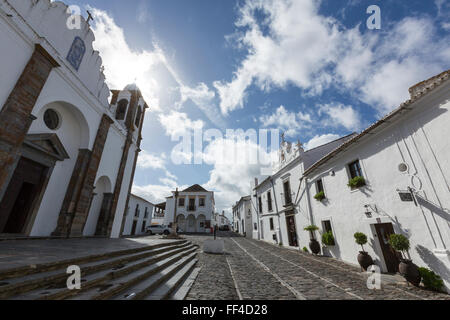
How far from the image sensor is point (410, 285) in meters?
5.29

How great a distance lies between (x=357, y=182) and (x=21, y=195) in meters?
13.8

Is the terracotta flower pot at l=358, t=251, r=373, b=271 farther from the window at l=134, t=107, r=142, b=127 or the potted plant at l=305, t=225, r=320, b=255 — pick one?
the window at l=134, t=107, r=142, b=127

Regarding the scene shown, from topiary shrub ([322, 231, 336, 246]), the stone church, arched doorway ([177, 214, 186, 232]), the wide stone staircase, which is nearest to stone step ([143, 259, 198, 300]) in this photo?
the wide stone staircase

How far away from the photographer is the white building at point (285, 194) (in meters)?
13.5

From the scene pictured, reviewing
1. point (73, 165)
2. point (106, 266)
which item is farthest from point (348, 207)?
point (73, 165)

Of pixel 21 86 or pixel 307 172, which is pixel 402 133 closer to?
pixel 307 172

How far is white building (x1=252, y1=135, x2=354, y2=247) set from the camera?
13.5m

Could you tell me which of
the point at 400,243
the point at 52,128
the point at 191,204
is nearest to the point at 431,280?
the point at 400,243

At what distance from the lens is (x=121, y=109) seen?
13.3m

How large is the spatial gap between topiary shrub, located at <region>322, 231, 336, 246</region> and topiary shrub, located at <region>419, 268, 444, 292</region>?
14.0 ft

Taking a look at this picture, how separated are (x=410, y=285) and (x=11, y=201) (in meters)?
13.4

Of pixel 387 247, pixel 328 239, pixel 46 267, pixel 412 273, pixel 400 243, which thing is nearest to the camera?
pixel 46 267

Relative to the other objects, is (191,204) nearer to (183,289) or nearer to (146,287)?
(183,289)
